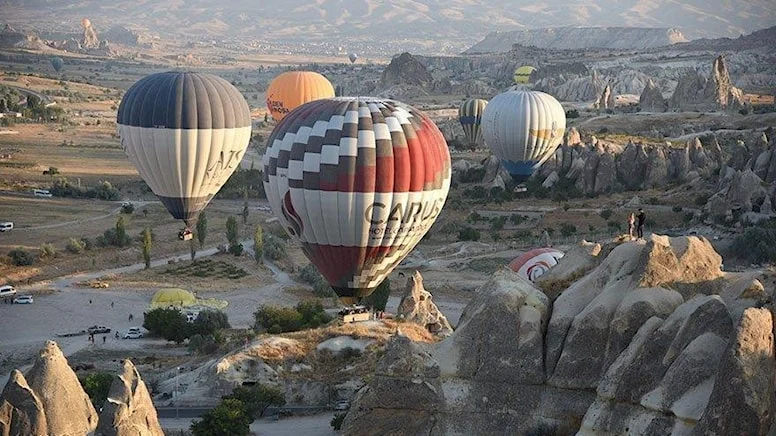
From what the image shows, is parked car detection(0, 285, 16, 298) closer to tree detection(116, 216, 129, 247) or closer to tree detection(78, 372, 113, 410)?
tree detection(116, 216, 129, 247)

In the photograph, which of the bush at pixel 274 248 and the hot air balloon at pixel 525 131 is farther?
the hot air balloon at pixel 525 131

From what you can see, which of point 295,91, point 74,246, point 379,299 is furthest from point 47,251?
point 295,91

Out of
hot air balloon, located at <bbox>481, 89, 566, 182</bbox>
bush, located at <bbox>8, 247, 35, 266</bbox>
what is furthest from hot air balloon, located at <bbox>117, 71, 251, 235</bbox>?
hot air balloon, located at <bbox>481, 89, 566, 182</bbox>

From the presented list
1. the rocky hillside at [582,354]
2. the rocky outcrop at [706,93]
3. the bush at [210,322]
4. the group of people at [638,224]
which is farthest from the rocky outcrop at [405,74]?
the rocky hillside at [582,354]

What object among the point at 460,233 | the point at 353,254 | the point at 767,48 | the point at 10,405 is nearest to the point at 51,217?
the point at 460,233

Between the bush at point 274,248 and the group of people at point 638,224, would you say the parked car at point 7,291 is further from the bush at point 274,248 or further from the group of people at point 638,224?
the group of people at point 638,224

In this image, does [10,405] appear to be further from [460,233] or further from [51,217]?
[51,217]

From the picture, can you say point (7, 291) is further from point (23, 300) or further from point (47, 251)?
point (47, 251)
